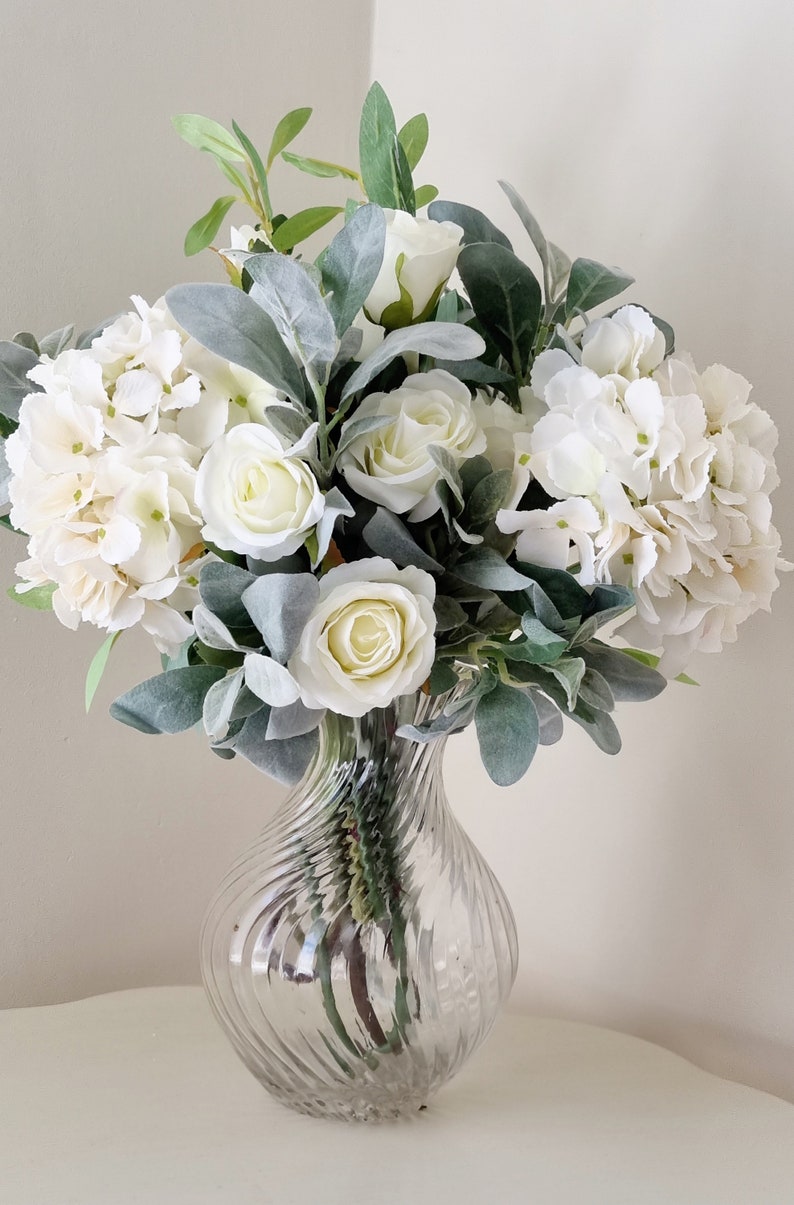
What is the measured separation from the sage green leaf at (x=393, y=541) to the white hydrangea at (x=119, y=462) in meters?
0.09

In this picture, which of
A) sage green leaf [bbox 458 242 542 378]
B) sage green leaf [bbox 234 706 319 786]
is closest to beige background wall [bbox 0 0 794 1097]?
sage green leaf [bbox 458 242 542 378]

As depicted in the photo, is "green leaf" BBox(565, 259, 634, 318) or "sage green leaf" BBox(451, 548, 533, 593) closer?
"sage green leaf" BBox(451, 548, 533, 593)

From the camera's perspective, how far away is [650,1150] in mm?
739

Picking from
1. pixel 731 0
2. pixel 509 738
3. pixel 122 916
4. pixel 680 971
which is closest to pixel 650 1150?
→ pixel 680 971

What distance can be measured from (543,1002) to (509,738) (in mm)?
560

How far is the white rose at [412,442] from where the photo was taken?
59 cm

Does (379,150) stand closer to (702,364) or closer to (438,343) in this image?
(438,343)

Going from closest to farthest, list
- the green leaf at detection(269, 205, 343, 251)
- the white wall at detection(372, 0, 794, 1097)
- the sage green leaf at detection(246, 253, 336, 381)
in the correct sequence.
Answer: the sage green leaf at detection(246, 253, 336, 381) < the green leaf at detection(269, 205, 343, 251) < the white wall at detection(372, 0, 794, 1097)

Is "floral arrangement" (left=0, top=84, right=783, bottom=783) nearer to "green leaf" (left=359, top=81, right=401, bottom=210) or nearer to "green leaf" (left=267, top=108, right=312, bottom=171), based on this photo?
"green leaf" (left=359, top=81, right=401, bottom=210)

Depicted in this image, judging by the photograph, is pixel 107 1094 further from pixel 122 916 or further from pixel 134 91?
pixel 134 91

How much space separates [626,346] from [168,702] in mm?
338

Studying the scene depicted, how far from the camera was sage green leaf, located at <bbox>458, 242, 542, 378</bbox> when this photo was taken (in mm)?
676

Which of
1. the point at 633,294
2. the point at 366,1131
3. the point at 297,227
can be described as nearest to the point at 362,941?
the point at 366,1131

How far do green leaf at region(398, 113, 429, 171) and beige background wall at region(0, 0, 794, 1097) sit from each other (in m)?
0.26
